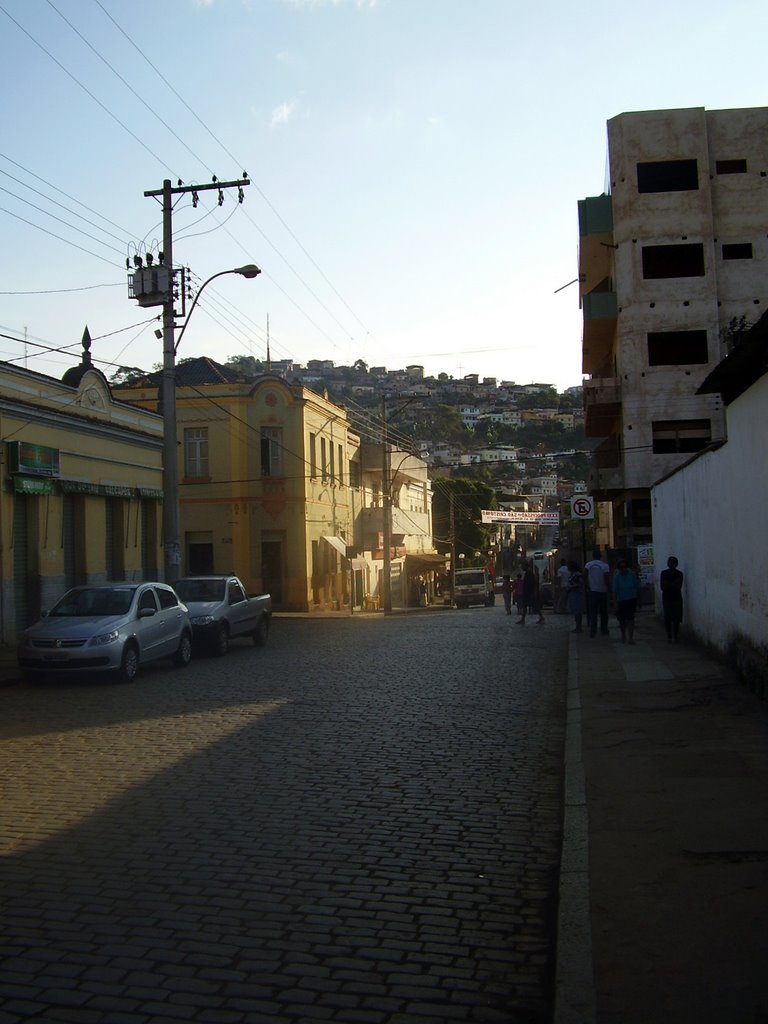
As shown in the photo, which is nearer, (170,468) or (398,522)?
(170,468)

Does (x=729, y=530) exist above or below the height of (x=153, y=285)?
below

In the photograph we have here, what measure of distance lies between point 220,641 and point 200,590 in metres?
1.90

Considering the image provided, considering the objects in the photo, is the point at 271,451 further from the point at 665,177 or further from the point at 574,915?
the point at 574,915

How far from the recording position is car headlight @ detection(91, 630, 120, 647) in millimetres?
15734

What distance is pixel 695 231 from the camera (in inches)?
1650

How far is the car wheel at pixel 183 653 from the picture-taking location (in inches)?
744

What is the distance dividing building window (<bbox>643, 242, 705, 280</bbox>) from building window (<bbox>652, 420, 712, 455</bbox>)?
6.20 m

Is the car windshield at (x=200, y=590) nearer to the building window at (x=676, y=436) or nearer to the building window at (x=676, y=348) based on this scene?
the building window at (x=676, y=436)

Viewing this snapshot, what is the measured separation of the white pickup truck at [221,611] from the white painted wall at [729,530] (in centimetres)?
943

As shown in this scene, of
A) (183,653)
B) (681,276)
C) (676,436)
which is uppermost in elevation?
(681,276)

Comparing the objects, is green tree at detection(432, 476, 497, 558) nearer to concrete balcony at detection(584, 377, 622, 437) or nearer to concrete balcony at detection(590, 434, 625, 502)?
concrete balcony at detection(590, 434, 625, 502)

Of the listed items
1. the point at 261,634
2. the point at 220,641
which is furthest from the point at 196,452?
the point at 220,641

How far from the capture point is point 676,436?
41.8 meters

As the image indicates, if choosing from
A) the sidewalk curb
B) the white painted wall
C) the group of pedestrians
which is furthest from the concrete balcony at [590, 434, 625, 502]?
the sidewalk curb
